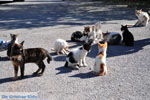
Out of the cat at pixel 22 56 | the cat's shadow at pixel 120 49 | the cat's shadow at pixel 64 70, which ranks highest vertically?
the cat at pixel 22 56

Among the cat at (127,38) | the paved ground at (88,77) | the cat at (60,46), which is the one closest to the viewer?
the paved ground at (88,77)

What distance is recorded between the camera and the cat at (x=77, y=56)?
6.00 meters

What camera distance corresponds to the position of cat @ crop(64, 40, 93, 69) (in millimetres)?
6004

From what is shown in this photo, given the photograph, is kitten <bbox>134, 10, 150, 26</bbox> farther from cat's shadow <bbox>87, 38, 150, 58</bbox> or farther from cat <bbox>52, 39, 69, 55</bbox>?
cat <bbox>52, 39, 69, 55</bbox>

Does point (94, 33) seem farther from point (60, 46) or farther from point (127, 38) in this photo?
point (60, 46)

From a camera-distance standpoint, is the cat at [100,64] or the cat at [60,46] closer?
the cat at [100,64]

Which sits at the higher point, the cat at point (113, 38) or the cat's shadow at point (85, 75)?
the cat at point (113, 38)

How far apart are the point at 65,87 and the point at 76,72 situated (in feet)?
2.81

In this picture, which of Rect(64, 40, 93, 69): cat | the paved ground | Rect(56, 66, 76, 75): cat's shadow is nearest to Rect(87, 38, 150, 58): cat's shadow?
the paved ground

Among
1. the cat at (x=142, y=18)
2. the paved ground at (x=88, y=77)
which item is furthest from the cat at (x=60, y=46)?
the cat at (x=142, y=18)

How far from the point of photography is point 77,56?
6.05 m

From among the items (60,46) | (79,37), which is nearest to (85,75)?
(60,46)

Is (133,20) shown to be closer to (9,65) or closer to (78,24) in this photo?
(78,24)

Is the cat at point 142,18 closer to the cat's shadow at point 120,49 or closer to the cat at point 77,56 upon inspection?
the cat's shadow at point 120,49
